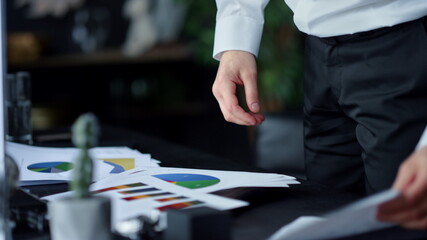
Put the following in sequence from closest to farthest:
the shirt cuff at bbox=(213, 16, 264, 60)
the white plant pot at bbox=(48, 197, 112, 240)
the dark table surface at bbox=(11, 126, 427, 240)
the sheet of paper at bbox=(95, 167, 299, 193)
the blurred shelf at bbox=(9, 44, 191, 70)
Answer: the white plant pot at bbox=(48, 197, 112, 240), the dark table surface at bbox=(11, 126, 427, 240), the sheet of paper at bbox=(95, 167, 299, 193), the shirt cuff at bbox=(213, 16, 264, 60), the blurred shelf at bbox=(9, 44, 191, 70)

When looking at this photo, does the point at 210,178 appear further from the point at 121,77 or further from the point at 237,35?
the point at 121,77

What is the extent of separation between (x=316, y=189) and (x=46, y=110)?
371 centimetres

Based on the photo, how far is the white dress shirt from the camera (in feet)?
4.07

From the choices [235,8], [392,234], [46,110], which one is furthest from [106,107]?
[392,234]

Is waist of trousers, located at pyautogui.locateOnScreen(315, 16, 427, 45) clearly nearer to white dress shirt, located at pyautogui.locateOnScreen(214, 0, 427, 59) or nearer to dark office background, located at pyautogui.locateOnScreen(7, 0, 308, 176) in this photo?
white dress shirt, located at pyautogui.locateOnScreen(214, 0, 427, 59)

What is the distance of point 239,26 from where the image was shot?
1.50 meters

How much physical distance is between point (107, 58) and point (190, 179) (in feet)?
11.7

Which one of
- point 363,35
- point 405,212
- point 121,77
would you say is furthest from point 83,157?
point 121,77

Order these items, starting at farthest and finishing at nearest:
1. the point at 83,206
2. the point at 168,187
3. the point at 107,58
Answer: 1. the point at 107,58
2. the point at 168,187
3. the point at 83,206

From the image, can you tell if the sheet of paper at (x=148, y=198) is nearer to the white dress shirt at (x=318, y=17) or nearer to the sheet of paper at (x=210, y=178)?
the sheet of paper at (x=210, y=178)

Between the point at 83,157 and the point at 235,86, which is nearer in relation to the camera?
the point at 83,157

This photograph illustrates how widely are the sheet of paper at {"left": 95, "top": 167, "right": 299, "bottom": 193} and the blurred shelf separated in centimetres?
346

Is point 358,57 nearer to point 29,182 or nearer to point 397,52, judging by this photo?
point 397,52

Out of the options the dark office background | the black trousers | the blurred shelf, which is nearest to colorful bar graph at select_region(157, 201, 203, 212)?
the black trousers
